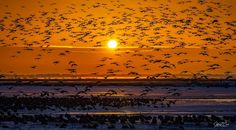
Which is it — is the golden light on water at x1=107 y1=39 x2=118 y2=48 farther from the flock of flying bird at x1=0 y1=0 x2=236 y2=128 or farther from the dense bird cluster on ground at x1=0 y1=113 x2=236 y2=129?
the dense bird cluster on ground at x1=0 y1=113 x2=236 y2=129

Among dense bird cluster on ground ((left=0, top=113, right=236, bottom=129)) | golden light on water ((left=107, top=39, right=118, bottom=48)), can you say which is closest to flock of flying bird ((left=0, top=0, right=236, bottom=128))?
golden light on water ((left=107, top=39, right=118, bottom=48))

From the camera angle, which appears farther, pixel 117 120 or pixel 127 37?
pixel 127 37

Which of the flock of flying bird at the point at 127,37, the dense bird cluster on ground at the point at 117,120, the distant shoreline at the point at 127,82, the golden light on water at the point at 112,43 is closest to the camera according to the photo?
the dense bird cluster on ground at the point at 117,120

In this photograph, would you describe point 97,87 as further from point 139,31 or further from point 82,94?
point 139,31

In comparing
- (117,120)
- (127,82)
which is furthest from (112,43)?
(117,120)

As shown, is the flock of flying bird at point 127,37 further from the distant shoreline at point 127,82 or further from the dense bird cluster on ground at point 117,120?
the dense bird cluster on ground at point 117,120

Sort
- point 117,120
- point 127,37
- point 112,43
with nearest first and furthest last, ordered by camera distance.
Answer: point 117,120 < point 112,43 < point 127,37

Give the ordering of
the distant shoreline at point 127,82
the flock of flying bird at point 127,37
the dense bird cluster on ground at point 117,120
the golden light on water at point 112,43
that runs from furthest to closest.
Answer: the golden light on water at point 112,43 < the distant shoreline at point 127,82 < the flock of flying bird at point 127,37 < the dense bird cluster on ground at point 117,120

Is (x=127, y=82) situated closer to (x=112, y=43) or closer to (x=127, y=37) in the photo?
(x=112, y=43)

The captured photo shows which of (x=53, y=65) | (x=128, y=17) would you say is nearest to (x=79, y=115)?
(x=53, y=65)

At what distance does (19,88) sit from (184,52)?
6.84m

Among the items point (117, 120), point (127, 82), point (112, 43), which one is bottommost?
point (117, 120)

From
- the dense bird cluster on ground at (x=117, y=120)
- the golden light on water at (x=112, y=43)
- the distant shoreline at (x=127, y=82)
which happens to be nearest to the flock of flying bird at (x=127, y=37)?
the golden light on water at (x=112, y=43)

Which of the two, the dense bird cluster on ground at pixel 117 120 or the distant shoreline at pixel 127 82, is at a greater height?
the distant shoreline at pixel 127 82
